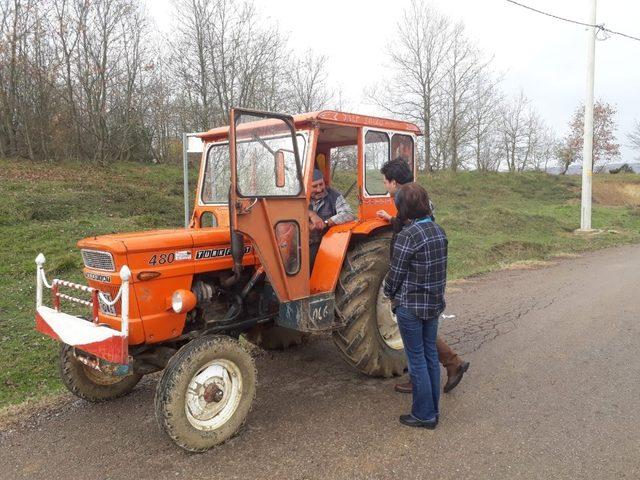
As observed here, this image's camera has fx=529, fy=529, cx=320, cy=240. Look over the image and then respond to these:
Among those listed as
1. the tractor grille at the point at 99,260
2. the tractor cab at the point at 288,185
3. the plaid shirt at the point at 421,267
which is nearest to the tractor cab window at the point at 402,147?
the tractor cab at the point at 288,185

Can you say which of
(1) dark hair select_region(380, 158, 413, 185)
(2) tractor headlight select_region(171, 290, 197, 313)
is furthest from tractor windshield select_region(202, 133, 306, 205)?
(2) tractor headlight select_region(171, 290, 197, 313)

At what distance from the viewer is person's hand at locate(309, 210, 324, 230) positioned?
4641 millimetres

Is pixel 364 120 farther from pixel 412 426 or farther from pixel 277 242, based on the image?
pixel 412 426

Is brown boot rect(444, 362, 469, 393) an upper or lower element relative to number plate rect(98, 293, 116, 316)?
lower

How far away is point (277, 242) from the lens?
13.0ft

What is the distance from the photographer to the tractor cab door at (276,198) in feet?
12.6

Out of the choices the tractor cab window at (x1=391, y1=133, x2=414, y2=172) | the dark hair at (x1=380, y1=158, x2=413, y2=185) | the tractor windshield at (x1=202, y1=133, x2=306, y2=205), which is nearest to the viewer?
Result: the tractor windshield at (x1=202, y1=133, x2=306, y2=205)

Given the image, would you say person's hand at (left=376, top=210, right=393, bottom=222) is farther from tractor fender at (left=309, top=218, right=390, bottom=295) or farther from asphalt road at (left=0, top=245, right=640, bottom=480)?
asphalt road at (left=0, top=245, right=640, bottom=480)

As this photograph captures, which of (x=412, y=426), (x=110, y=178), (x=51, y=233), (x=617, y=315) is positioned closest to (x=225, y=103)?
(x=110, y=178)

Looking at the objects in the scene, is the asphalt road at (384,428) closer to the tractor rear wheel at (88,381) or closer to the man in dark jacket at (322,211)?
the tractor rear wheel at (88,381)

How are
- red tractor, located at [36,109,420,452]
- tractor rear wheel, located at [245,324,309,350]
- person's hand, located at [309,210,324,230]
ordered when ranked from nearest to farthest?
1. red tractor, located at [36,109,420,452]
2. person's hand, located at [309,210,324,230]
3. tractor rear wheel, located at [245,324,309,350]

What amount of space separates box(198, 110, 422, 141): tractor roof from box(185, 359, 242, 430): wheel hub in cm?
199

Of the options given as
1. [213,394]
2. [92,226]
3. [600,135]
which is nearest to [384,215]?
[213,394]

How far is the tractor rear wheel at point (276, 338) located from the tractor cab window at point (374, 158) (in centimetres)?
160
